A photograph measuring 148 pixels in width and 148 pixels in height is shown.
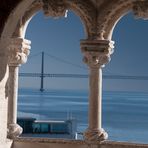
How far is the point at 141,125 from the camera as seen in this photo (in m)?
69.8

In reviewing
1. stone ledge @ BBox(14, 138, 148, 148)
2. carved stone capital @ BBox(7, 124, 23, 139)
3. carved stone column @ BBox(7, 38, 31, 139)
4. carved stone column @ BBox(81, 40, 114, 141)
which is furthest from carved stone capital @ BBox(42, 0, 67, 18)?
stone ledge @ BBox(14, 138, 148, 148)

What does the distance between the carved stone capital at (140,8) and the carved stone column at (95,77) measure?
28.5 inches

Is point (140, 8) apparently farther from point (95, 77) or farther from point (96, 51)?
point (95, 77)

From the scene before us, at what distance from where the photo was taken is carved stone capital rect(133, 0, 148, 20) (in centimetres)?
1069

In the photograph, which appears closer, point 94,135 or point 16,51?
point 94,135

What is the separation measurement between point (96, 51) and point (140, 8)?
1.09 metres

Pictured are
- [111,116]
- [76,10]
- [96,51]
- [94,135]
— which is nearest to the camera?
[94,135]

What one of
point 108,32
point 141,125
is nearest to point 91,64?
point 108,32

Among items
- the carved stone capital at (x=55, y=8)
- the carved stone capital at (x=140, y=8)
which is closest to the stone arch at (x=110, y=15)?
the carved stone capital at (x=140, y=8)

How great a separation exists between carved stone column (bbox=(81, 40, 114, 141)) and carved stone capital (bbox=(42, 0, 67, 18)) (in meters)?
0.65

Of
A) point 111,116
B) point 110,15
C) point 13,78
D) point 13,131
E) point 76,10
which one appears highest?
point 76,10

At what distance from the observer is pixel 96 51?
10.8 metres

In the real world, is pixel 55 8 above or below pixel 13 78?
above

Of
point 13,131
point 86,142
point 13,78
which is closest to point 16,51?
point 13,78
